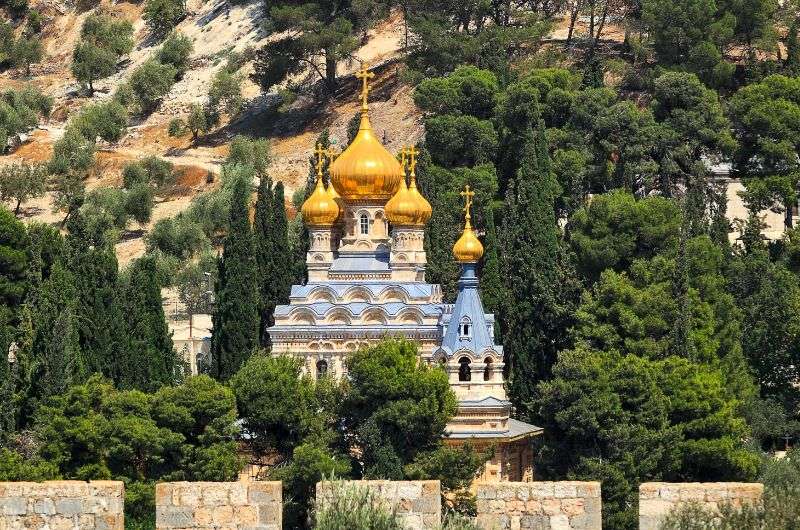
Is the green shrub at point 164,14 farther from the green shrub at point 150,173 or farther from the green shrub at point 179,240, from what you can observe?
the green shrub at point 179,240

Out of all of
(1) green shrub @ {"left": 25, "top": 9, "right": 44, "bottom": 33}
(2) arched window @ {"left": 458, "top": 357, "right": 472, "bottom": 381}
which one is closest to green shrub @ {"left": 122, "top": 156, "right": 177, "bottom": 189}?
(1) green shrub @ {"left": 25, "top": 9, "right": 44, "bottom": 33}

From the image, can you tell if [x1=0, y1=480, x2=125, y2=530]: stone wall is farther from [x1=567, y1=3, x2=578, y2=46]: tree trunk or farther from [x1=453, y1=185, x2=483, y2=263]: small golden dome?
[x1=567, y1=3, x2=578, y2=46]: tree trunk

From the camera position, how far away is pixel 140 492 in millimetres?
56375

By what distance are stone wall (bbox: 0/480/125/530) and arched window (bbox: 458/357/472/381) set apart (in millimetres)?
39977

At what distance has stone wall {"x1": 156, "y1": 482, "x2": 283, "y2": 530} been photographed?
27.1m

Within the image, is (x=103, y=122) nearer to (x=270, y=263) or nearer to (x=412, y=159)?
(x=270, y=263)

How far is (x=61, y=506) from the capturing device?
27.1 m

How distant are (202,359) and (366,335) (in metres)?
14.6

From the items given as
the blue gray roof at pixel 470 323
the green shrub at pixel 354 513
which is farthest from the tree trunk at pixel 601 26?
the green shrub at pixel 354 513

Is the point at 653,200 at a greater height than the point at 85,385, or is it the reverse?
the point at 653,200

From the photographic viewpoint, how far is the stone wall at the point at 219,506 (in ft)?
89.0

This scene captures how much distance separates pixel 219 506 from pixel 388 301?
1738 inches

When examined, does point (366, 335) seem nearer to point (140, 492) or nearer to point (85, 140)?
point (140, 492)

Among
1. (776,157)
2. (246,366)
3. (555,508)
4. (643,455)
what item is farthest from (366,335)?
(555,508)
